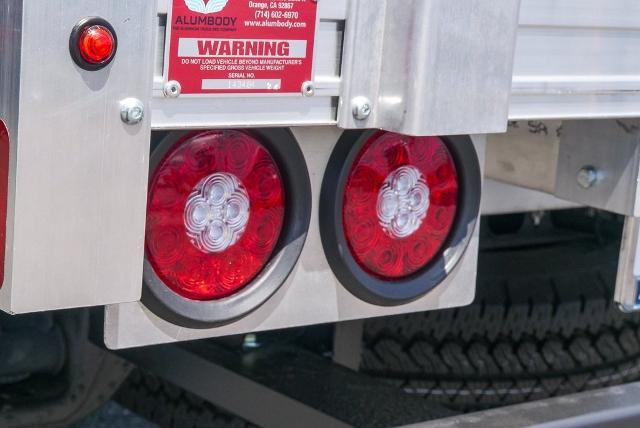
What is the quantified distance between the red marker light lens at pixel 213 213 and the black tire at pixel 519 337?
3.44 ft

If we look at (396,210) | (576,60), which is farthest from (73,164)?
(576,60)

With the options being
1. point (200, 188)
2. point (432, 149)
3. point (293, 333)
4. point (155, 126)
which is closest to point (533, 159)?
point (432, 149)

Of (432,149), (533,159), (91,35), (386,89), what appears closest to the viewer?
(91,35)

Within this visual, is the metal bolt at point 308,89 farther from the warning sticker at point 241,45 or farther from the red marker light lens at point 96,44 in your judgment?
the red marker light lens at point 96,44

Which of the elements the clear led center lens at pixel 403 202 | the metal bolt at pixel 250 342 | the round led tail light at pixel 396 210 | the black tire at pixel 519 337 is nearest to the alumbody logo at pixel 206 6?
the round led tail light at pixel 396 210

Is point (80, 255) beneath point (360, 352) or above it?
above

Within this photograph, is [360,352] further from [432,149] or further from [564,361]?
[432,149]

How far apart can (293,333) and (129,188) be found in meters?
1.28

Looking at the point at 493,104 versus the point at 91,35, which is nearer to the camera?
the point at 91,35

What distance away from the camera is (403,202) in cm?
199

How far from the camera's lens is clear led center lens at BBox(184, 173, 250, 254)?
5.88ft

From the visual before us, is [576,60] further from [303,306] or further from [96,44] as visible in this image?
[96,44]

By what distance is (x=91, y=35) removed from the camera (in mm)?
1521

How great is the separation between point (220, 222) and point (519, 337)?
1368mm
